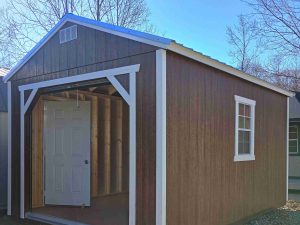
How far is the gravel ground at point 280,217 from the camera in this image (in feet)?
27.6

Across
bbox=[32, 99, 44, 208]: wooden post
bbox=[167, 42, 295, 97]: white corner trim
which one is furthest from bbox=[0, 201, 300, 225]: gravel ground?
bbox=[167, 42, 295, 97]: white corner trim

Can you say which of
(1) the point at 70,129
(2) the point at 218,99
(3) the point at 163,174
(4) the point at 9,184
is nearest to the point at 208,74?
(2) the point at 218,99

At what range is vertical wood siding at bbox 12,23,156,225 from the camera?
5.92m

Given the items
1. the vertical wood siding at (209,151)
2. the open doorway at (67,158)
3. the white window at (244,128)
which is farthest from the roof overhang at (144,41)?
the open doorway at (67,158)

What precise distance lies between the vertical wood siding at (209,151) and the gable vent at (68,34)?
225cm

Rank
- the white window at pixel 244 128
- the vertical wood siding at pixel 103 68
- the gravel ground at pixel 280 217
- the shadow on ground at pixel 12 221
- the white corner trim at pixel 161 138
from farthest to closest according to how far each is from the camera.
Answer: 1. the gravel ground at pixel 280 217
2. the white window at pixel 244 128
3. the shadow on ground at pixel 12 221
4. the vertical wood siding at pixel 103 68
5. the white corner trim at pixel 161 138

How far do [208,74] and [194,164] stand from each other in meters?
1.67

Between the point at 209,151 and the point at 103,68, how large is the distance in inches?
A: 93.9

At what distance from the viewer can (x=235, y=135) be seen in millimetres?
8039

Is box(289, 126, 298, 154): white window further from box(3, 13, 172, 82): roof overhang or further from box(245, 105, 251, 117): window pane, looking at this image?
box(3, 13, 172, 82): roof overhang

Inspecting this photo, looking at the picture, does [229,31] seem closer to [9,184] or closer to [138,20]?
[138,20]

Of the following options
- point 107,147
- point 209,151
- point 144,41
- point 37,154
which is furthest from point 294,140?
point 144,41

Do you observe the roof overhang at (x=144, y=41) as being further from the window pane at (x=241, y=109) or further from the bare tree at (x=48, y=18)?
the bare tree at (x=48, y=18)

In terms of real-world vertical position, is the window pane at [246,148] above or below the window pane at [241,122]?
below
